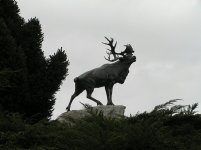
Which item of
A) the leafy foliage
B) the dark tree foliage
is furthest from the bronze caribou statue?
the leafy foliage

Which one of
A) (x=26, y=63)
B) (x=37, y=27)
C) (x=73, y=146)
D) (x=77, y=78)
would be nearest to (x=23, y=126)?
(x=73, y=146)

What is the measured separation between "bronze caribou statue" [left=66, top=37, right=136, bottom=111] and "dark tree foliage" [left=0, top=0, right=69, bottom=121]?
1.64 metres

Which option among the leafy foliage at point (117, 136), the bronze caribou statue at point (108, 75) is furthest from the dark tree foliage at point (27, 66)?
the leafy foliage at point (117, 136)

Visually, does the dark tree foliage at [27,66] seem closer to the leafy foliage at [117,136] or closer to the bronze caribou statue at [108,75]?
the bronze caribou statue at [108,75]

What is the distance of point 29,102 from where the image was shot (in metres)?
22.8

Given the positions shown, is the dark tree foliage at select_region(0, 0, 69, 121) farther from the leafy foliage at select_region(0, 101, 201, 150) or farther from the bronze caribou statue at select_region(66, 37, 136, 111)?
the leafy foliage at select_region(0, 101, 201, 150)

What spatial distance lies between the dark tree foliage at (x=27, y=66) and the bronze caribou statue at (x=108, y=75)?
1.64 metres

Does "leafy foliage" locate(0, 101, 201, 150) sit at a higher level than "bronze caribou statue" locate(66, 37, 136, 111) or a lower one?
lower

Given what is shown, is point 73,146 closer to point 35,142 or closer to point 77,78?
point 35,142

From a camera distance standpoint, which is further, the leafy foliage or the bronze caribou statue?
the bronze caribou statue

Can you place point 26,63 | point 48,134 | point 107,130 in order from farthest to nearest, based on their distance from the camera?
point 26,63 → point 48,134 → point 107,130

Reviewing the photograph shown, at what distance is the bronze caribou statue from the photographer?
71.8ft

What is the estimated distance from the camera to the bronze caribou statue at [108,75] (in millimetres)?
21891

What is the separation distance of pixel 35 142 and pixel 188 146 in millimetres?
2181
